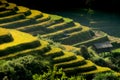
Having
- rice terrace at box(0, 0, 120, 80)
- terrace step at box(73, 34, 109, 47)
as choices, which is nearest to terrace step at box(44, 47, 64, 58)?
rice terrace at box(0, 0, 120, 80)

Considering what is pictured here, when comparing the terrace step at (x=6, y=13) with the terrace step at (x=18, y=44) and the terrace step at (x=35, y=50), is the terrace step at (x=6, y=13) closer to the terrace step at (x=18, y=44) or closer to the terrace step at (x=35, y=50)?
the terrace step at (x=18, y=44)

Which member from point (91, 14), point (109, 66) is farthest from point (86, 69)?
point (91, 14)

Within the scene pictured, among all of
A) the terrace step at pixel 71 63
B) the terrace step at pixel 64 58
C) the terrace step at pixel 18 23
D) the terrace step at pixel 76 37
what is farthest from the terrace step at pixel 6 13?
the terrace step at pixel 71 63

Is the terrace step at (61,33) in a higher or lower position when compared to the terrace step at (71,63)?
lower

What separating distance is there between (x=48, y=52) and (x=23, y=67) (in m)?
6.27

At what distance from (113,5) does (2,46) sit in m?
54.1

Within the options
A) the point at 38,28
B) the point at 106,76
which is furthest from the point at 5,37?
the point at 38,28

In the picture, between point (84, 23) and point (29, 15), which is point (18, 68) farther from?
point (84, 23)

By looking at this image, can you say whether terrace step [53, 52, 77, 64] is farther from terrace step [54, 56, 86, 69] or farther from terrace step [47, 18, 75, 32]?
terrace step [47, 18, 75, 32]

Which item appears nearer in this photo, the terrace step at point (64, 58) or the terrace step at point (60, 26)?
the terrace step at point (64, 58)

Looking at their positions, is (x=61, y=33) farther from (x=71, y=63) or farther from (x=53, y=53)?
(x=71, y=63)

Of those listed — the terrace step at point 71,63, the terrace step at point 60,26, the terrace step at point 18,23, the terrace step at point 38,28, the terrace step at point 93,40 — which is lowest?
the terrace step at point 93,40

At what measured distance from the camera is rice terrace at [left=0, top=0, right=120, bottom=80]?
Result: 38647 millimetres

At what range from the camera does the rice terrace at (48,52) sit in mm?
38647
